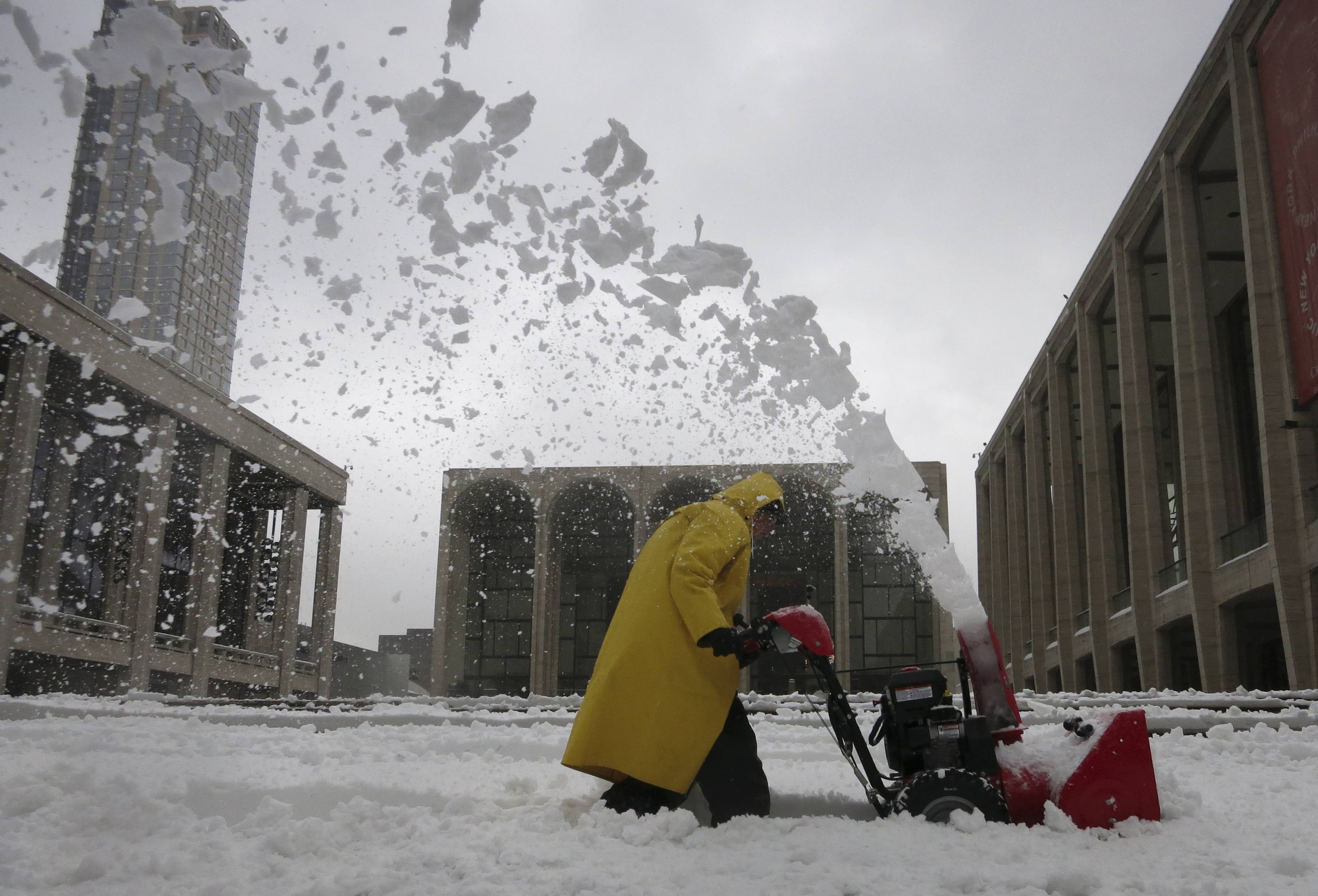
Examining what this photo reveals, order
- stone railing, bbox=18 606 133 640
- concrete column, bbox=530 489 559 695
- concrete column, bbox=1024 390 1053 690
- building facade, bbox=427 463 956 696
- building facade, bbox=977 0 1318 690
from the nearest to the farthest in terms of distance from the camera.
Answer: building facade, bbox=977 0 1318 690
stone railing, bbox=18 606 133 640
concrete column, bbox=1024 390 1053 690
building facade, bbox=427 463 956 696
concrete column, bbox=530 489 559 695

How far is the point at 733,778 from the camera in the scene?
13.5 feet

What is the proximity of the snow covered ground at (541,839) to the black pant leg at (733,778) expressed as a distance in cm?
22

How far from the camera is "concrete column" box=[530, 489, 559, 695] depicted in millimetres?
40188

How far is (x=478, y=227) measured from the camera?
308 inches

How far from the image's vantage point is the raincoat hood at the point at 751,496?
4.48 m

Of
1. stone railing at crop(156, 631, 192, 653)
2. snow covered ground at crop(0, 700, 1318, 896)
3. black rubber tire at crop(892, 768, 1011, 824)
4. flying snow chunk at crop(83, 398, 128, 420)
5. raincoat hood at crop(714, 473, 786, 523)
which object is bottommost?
snow covered ground at crop(0, 700, 1318, 896)

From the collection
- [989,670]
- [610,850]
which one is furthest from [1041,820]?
[610,850]

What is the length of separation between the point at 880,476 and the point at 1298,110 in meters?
14.0

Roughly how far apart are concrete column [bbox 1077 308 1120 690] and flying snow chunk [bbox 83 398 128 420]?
28.1 meters

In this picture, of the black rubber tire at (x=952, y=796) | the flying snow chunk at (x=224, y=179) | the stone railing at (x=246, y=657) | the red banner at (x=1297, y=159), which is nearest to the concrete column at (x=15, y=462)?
the stone railing at (x=246, y=657)

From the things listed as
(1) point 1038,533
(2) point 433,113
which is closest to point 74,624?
(2) point 433,113

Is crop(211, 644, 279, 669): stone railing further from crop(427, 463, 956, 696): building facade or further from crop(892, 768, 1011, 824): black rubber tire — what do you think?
crop(892, 768, 1011, 824): black rubber tire

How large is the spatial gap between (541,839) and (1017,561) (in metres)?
39.2

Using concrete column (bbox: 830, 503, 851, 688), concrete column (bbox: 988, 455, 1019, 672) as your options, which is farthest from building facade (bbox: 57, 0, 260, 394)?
concrete column (bbox: 988, 455, 1019, 672)
